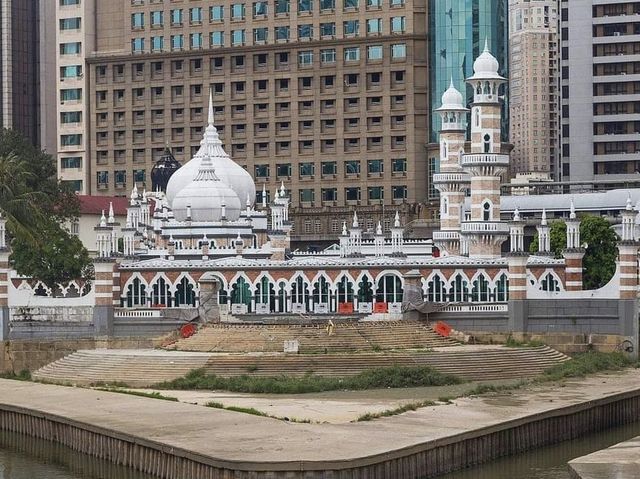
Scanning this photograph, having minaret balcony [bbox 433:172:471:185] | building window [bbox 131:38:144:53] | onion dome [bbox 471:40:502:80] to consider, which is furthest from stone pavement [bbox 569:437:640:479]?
building window [bbox 131:38:144:53]

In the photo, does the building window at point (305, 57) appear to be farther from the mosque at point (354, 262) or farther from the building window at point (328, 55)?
the mosque at point (354, 262)

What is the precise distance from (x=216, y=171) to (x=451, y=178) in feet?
55.1

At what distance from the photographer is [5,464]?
5375 cm

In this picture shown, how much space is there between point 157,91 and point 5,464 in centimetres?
10565

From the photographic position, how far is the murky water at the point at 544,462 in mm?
50125

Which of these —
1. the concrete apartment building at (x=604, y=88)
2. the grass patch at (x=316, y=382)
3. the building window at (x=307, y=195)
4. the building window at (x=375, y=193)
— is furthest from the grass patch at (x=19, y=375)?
the concrete apartment building at (x=604, y=88)

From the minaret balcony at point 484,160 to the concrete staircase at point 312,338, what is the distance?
1802cm

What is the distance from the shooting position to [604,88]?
146250 millimetres

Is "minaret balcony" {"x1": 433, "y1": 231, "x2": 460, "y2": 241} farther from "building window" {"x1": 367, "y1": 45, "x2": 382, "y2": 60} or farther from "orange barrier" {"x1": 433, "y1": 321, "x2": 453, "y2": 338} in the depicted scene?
"building window" {"x1": 367, "y1": 45, "x2": 382, "y2": 60}

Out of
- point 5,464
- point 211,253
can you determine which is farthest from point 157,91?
point 5,464

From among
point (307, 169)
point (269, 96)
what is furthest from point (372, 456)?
point (269, 96)

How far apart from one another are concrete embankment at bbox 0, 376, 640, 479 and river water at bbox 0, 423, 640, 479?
39cm

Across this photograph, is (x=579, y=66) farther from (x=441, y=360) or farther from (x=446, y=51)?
(x=441, y=360)

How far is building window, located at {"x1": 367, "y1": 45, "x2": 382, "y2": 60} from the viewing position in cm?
14614
